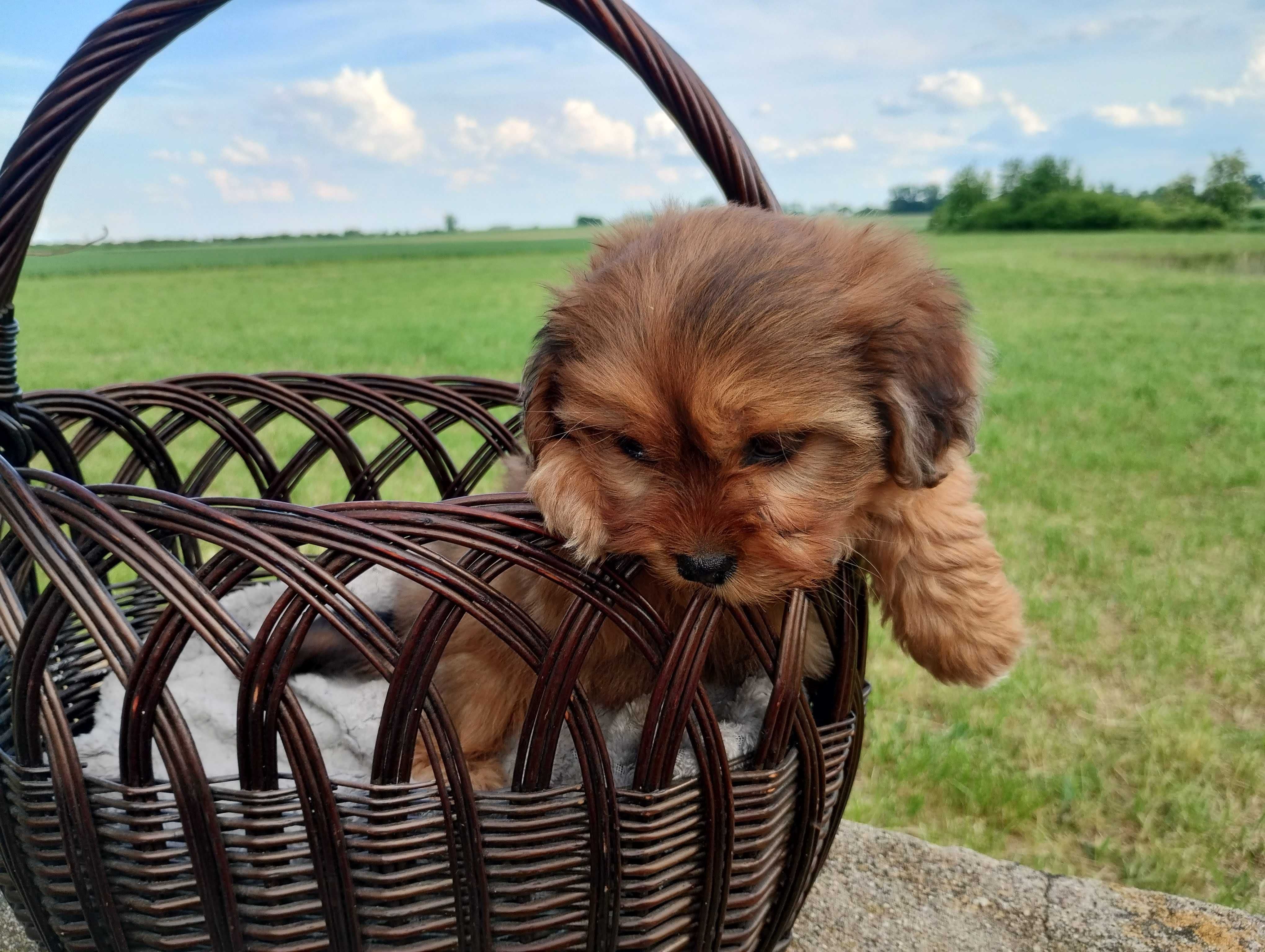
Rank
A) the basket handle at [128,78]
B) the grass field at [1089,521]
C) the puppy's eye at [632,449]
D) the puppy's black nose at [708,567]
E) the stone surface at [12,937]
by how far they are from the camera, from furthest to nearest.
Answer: the grass field at [1089,521], the stone surface at [12,937], the basket handle at [128,78], the puppy's eye at [632,449], the puppy's black nose at [708,567]

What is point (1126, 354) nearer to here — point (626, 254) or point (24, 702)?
point (626, 254)

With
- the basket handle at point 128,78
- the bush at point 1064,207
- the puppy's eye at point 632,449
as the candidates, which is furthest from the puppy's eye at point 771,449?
the bush at point 1064,207

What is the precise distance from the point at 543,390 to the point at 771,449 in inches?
18.8

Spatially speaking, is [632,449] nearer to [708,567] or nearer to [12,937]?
[708,567]

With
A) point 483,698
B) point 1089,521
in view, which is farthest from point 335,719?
point 1089,521

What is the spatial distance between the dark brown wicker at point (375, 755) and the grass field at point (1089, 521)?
2.52 feet

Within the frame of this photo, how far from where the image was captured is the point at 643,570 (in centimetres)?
173

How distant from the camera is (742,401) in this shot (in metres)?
1.56

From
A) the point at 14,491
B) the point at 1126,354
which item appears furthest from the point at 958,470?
the point at 1126,354

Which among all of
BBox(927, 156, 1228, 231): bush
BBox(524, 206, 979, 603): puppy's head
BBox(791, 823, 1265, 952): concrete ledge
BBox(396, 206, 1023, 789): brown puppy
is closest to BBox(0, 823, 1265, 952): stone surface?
BBox(791, 823, 1265, 952): concrete ledge

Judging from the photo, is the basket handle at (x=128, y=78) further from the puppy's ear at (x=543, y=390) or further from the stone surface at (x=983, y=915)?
the stone surface at (x=983, y=915)

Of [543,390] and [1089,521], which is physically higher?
[543,390]

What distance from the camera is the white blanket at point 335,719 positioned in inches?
78.6

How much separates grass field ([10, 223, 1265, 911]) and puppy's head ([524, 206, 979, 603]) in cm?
37
